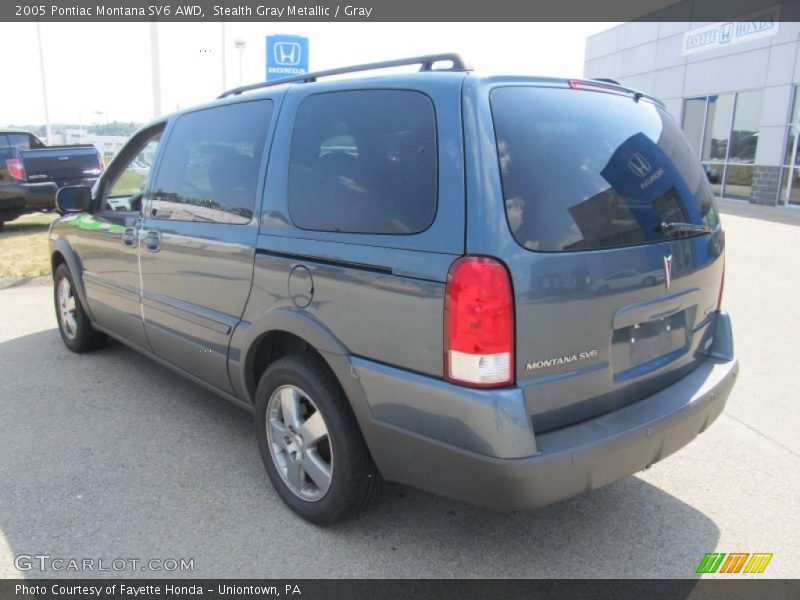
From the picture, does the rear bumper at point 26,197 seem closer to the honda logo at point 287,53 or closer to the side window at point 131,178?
the honda logo at point 287,53

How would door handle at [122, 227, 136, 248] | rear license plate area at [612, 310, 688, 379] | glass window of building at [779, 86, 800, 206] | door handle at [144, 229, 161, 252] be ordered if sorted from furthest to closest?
1. glass window of building at [779, 86, 800, 206]
2. door handle at [122, 227, 136, 248]
3. door handle at [144, 229, 161, 252]
4. rear license plate area at [612, 310, 688, 379]

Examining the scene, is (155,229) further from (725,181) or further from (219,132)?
(725,181)

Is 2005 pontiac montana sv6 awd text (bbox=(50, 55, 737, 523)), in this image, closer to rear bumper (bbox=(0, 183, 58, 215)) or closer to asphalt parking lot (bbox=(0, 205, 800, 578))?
asphalt parking lot (bbox=(0, 205, 800, 578))

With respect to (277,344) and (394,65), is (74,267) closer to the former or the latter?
(277,344)

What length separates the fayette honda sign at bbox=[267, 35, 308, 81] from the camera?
36.0 feet

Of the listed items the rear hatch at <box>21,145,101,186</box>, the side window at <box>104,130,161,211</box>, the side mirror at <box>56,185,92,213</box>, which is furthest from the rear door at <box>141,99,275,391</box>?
the rear hatch at <box>21,145,101,186</box>

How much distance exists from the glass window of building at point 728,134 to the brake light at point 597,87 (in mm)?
18689

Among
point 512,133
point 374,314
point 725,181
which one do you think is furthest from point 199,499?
point 725,181

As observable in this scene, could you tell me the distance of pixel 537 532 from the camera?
2.85 metres

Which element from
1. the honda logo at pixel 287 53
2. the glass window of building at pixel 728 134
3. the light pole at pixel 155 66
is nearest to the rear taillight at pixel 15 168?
the light pole at pixel 155 66

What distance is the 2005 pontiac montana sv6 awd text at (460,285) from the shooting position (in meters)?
2.18

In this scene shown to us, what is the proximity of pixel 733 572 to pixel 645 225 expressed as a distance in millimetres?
1468

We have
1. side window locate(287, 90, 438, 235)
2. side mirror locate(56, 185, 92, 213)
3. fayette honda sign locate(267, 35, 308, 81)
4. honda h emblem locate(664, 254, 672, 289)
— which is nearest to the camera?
side window locate(287, 90, 438, 235)

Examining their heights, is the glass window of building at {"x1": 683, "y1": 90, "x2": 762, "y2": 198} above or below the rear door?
above
